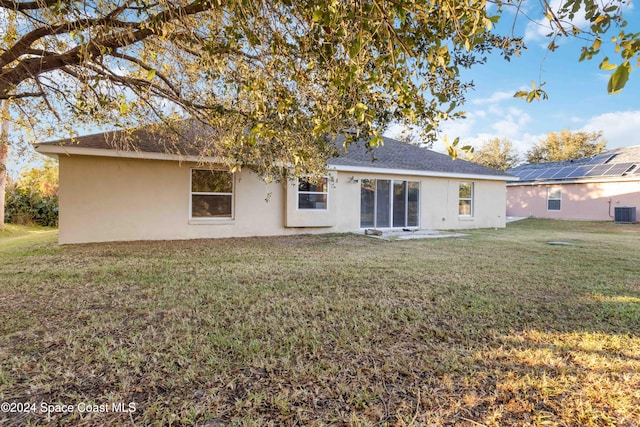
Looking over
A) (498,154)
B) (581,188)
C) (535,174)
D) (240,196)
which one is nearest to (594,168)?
(581,188)

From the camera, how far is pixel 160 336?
3.05 metres

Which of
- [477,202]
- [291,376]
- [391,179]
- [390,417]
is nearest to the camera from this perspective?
[390,417]

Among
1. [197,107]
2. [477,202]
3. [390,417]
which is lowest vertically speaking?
[390,417]

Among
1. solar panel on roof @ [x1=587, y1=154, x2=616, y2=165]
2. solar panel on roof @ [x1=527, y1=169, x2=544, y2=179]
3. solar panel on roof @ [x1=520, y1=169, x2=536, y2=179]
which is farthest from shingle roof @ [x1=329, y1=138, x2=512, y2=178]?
solar panel on roof @ [x1=587, y1=154, x2=616, y2=165]

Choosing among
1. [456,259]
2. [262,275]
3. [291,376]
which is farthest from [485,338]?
[456,259]

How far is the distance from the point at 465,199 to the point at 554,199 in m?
11.8

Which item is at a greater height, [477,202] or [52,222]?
[477,202]

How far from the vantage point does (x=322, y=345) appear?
290cm

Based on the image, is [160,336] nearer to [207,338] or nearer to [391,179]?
[207,338]

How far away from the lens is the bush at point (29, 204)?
16.5 m

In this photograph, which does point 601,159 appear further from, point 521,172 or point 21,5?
point 21,5

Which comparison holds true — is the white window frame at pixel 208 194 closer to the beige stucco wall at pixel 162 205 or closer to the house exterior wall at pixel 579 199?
the beige stucco wall at pixel 162 205

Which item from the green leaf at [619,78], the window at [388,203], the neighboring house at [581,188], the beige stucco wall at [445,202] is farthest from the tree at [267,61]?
the neighboring house at [581,188]

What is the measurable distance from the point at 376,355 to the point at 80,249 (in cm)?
812
